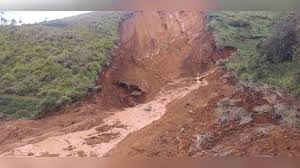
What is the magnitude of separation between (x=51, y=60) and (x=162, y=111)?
739 mm

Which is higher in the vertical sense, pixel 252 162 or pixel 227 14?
pixel 227 14

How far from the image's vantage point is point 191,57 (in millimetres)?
3201

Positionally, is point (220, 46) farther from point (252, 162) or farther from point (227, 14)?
point (252, 162)

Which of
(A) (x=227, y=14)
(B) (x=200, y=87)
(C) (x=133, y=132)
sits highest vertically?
(A) (x=227, y=14)

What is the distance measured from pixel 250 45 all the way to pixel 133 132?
88cm

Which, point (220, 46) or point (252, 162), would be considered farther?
point (220, 46)

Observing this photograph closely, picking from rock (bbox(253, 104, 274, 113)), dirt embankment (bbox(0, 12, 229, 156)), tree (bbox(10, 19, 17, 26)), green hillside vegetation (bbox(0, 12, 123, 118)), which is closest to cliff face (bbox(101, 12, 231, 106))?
dirt embankment (bbox(0, 12, 229, 156))

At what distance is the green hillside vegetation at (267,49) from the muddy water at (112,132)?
279 millimetres

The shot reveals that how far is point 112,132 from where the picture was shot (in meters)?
3.13

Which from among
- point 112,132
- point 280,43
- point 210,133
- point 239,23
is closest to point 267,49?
point 280,43

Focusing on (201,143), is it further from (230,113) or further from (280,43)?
(280,43)

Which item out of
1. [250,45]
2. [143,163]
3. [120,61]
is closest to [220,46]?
[250,45]

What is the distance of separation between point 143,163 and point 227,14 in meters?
1.02

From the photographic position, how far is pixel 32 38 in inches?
127
